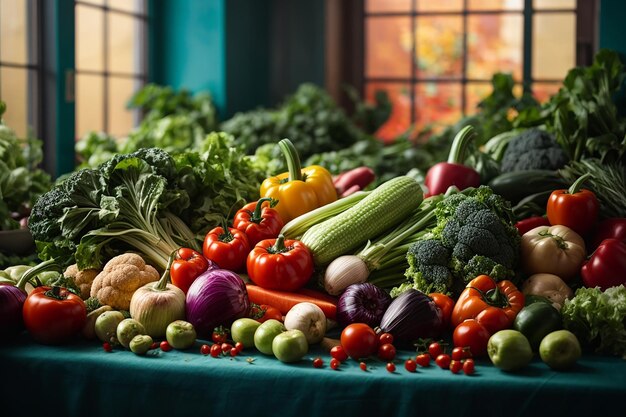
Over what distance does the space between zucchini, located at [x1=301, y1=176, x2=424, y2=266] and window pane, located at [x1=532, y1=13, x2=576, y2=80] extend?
3.40 meters

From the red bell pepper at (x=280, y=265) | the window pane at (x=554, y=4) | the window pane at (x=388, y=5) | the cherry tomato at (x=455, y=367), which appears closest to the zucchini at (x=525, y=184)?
the red bell pepper at (x=280, y=265)

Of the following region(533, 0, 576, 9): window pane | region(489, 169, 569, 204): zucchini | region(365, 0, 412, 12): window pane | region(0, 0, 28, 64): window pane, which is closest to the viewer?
region(489, 169, 569, 204): zucchini

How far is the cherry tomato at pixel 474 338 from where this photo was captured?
8.23 ft

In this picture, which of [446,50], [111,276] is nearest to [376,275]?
[111,276]

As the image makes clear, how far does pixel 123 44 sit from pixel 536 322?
4.16m

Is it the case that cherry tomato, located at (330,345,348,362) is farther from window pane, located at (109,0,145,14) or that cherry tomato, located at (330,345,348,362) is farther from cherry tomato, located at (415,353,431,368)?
window pane, located at (109,0,145,14)

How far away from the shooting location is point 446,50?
21.2 ft

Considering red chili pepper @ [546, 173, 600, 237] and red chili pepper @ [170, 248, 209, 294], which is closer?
red chili pepper @ [170, 248, 209, 294]

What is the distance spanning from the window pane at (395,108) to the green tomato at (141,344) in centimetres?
429

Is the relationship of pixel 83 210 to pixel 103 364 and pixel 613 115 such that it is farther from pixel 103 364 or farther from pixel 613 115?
pixel 613 115

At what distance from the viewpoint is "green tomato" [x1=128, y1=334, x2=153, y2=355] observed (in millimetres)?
2561

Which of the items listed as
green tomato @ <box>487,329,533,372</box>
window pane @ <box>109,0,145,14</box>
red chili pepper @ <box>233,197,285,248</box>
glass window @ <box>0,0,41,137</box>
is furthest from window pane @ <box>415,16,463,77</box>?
green tomato @ <box>487,329,533,372</box>

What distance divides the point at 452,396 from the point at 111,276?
1.33 metres

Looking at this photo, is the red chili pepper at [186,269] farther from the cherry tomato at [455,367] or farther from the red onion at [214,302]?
the cherry tomato at [455,367]
